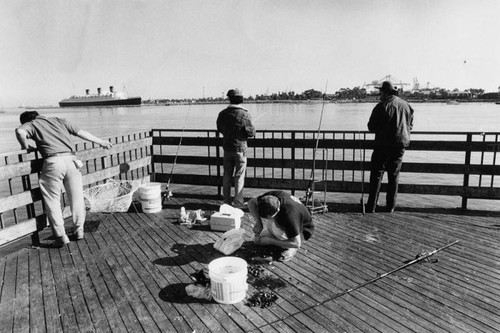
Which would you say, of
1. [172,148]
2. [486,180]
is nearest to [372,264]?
[486,180]

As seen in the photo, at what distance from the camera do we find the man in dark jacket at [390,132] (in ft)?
16.5

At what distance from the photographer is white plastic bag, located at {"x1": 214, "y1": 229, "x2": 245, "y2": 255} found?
4004 millimetres

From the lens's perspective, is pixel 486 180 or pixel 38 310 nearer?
pixel 38 310

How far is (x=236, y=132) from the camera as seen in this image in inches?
208

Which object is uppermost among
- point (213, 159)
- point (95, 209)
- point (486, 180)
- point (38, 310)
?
point (213, 159)

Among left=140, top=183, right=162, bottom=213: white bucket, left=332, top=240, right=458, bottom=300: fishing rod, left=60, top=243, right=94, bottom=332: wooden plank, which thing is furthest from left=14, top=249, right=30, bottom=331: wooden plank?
left=332, top=240, right=458, bottom=300: fishing rod

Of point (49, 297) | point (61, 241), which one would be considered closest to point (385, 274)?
point (49, 297)

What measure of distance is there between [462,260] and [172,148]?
1700 cm

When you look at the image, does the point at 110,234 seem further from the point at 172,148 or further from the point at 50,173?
the point at 172,148

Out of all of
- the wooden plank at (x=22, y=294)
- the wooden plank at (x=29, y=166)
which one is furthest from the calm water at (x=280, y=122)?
the wooden plank at (x=22, y=294)

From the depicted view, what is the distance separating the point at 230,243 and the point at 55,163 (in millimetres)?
2176

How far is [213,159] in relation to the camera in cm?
629

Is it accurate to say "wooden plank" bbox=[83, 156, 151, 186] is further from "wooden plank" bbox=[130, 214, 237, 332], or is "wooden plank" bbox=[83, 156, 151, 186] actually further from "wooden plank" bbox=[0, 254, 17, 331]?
"wooden plank" bbox=[130, 214, 237, 332]

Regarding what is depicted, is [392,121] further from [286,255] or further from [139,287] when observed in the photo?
[139,287]
